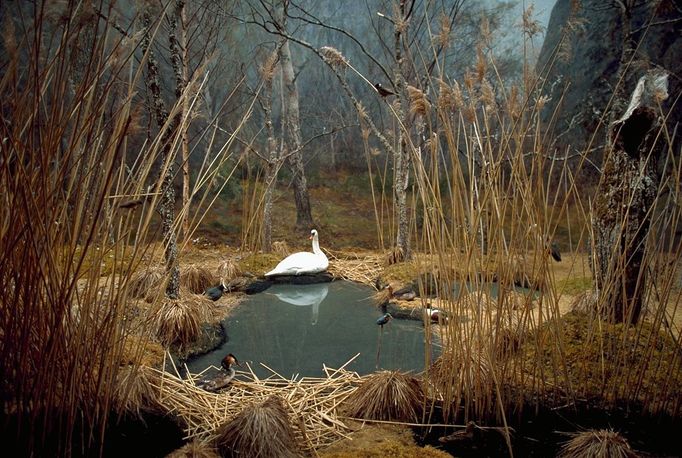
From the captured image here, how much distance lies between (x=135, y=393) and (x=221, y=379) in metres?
0.44

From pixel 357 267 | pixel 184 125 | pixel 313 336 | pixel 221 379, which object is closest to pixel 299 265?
pixel 357 267

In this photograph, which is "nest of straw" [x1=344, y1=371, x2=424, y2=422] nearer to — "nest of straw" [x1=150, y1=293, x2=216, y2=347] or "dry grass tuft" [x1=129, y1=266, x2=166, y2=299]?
"dry grass tuft" [x1=129, y1=266, x2=166, y2=299]

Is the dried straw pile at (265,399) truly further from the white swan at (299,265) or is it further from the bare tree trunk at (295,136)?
the bare tree trunk at (295,136)

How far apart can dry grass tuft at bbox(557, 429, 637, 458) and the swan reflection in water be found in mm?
1709

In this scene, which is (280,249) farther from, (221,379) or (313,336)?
(221,379)

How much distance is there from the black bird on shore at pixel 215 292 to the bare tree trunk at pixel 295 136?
6.65 feet

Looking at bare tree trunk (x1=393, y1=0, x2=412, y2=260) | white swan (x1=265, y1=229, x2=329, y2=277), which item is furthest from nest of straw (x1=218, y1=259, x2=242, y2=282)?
bare tree trunk (x1=393, y1=0, x2=412, y2=260)

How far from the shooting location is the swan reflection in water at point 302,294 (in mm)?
3084

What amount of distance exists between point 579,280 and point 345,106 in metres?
3.87

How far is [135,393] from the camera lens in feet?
4.61

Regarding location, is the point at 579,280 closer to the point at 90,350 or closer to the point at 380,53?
the point at 90,350

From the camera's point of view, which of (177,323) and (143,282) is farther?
(177,323)

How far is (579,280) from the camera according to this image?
3.48 m

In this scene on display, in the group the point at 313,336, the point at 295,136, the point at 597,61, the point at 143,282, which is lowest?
the point at 313,336
